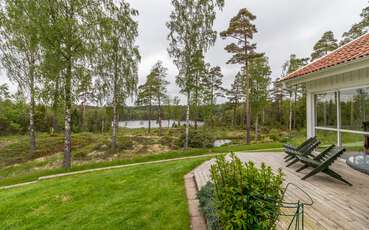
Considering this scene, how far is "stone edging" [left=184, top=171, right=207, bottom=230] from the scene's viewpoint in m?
2.83

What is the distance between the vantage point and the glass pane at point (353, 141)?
4.75 metres

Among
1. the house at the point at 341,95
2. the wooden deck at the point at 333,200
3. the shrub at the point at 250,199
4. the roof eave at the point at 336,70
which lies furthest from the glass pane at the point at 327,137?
the shrub at the point at 250,199

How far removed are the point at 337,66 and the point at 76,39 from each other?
830cm

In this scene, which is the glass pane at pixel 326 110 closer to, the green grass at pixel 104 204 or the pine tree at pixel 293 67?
the green grass at pixel 104 204

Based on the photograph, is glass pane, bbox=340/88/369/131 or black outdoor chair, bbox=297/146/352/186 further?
glass pane, bbox=340/88/369/131

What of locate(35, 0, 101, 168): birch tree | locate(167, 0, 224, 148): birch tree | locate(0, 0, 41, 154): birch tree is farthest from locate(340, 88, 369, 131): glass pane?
locate(0, 0, 41, 154): birch tree

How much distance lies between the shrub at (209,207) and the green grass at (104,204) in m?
0.36

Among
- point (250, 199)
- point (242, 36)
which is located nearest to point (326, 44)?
point (242, 36)

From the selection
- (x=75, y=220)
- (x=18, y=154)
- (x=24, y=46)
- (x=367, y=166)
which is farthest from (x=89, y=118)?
(x=367, y=166)

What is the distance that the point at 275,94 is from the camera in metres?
28.2

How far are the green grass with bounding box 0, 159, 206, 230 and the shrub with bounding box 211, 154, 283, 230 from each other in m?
1.30

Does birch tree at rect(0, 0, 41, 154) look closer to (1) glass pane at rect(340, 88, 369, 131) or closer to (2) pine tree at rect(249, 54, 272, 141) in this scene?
(1) glass pane at rect(340, 88, 369, 131)

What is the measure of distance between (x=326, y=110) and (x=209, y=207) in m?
5.00

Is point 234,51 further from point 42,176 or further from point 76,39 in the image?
point 42,176
